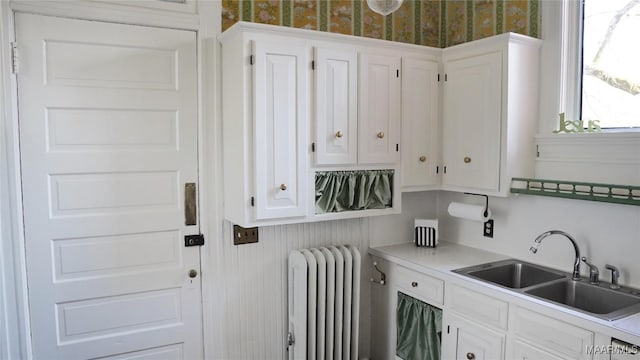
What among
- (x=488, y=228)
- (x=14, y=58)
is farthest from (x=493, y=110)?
(x=14, y=58)

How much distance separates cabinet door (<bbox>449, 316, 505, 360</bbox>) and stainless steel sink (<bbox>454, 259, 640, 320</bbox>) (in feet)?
0.80

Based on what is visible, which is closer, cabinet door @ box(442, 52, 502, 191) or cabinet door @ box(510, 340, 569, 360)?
cabinet door @ box(510, 340, 569, 360)

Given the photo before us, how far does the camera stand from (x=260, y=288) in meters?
2.83

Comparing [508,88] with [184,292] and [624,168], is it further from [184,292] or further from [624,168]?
[184,292]

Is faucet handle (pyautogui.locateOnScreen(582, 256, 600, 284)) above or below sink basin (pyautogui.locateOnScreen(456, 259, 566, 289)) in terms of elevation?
above

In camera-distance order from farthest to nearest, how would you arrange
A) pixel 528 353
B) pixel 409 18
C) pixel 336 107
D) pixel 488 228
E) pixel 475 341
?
pixel 409 18 < pixel 488 228 < pixel 336 107 < pixel 475 341 < pixel 528 353

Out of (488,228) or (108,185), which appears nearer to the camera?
(108,185)

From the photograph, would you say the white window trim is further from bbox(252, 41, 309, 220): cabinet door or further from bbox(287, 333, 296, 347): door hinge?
bbox(287, 333, 296, 347): door hinge

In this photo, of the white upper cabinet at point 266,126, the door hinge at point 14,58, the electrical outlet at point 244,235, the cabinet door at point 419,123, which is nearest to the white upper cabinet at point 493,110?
the cabinet door at point 419,123

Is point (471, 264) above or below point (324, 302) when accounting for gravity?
above

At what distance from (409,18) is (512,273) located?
5.74 ft

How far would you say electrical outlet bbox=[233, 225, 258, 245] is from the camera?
272 cm

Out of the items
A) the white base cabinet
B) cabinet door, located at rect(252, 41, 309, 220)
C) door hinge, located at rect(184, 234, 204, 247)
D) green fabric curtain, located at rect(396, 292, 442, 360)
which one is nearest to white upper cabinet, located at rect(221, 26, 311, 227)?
cabinet door, located at rect(252, 41, 309, 220)

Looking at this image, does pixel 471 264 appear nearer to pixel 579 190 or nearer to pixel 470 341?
pixel 470 341
